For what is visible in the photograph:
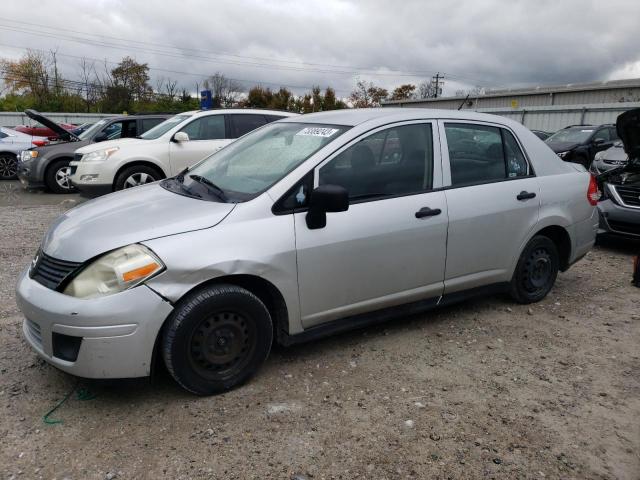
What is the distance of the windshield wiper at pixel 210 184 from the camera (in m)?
3.38

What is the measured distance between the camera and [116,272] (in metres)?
2.75

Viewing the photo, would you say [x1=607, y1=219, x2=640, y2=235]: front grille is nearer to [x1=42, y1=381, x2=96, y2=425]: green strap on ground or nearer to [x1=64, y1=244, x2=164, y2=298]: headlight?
[x1=64, y1=244, x2=164, y2=298]: headlight

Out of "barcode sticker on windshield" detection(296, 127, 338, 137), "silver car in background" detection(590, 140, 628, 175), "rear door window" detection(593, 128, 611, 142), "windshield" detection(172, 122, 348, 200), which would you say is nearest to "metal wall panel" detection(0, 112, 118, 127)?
"rear door window" detection(593, 128, 611, 142)

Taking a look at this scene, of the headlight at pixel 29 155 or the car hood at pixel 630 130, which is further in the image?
the headlight at pixel 29 155

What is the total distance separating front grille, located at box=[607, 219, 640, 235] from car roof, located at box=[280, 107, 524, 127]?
3.23 m

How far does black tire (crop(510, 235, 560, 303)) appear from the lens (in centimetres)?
445

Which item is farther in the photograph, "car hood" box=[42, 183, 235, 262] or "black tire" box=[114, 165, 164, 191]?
"black tire" box=[114, 165, 164, 191]

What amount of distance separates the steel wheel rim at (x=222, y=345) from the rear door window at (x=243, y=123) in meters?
6.57

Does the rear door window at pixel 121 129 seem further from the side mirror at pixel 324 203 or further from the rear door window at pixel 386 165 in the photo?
the side mirror at pixel 324 203

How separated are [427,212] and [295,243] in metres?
1.06

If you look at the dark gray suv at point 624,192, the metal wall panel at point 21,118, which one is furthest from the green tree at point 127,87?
the dark gray suv at point 624,192

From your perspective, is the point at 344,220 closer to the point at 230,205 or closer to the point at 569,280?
the point at 230,205

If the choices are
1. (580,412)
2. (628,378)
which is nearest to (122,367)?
(580,412)

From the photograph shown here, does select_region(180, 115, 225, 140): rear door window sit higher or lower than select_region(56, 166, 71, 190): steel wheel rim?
higher
